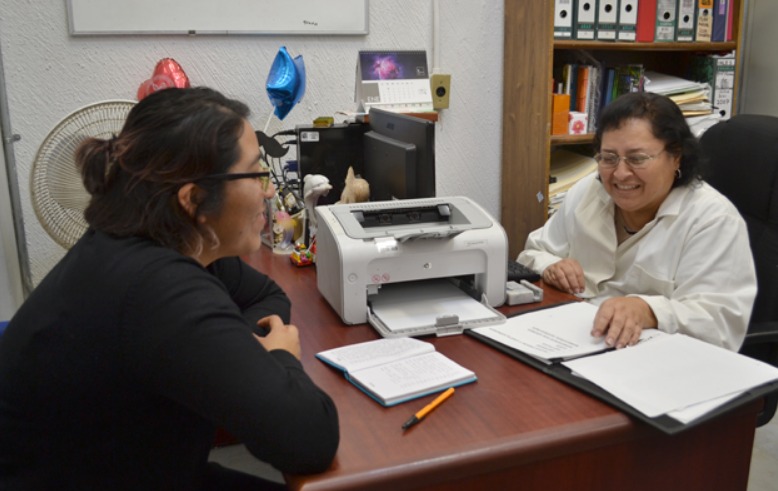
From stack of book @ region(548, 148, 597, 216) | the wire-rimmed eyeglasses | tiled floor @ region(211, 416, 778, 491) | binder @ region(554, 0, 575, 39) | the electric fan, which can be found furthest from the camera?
stack of book @ region(548, 148, 597, 216)

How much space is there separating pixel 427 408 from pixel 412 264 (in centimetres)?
43

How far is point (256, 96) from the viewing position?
258 cm

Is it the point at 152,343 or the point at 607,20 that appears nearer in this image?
the point at 152,343

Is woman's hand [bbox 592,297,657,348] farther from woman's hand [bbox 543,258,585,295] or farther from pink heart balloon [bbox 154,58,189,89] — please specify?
pink heart balloon [bbox 154,58,189,89]

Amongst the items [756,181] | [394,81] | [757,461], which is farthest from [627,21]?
[757,461]

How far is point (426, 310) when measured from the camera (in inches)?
56.5

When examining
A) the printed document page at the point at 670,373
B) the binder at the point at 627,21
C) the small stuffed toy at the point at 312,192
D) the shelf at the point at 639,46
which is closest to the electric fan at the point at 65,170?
the small stuffed toy at the point at 312,192

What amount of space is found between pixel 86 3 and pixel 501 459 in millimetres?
2095

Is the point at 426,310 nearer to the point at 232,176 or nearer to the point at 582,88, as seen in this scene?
the point at 232,176

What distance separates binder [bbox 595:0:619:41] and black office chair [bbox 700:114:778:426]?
103cm

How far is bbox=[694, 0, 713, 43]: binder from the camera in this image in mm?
2828

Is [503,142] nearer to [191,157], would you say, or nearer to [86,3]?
A: [86,3]

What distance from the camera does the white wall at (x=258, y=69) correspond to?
2.31 m

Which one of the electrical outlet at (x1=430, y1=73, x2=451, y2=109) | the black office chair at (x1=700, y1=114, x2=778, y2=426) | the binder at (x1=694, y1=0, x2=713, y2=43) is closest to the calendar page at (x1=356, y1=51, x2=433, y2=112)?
the electrical outlet at (x1=430, y1=73, x2=451, y2=109)
